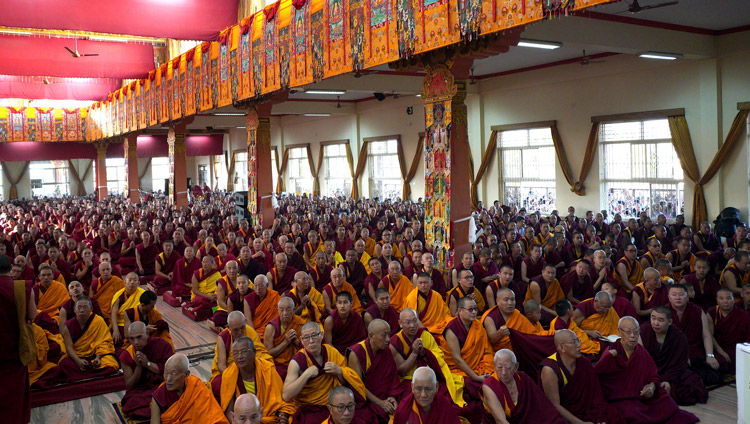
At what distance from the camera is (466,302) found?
6.15 meters

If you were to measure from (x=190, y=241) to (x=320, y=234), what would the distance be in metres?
3.96

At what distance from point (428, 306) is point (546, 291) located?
1881 millimetres

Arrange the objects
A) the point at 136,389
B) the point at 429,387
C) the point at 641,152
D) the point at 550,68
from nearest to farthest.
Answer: the point at 429,387 < the point at 136,389 < the point at 641,152 < the point at 550,68

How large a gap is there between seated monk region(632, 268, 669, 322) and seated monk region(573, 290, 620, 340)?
22.0 inches

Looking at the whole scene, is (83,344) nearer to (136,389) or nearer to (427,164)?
(136,389)

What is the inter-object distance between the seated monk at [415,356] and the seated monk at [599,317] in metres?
1.92

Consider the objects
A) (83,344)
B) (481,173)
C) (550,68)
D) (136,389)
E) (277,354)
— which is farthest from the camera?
(481,173)

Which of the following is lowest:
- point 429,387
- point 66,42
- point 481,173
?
point 429,387

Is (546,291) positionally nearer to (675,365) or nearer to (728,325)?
(728,325)

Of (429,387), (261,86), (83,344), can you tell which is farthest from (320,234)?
(429,387)

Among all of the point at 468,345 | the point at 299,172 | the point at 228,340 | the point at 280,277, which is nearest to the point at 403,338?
the point at 468,345

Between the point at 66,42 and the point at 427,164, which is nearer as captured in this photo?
the point at 427,164

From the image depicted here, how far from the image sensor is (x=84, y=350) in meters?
6.96

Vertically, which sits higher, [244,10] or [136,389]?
[244,10]
